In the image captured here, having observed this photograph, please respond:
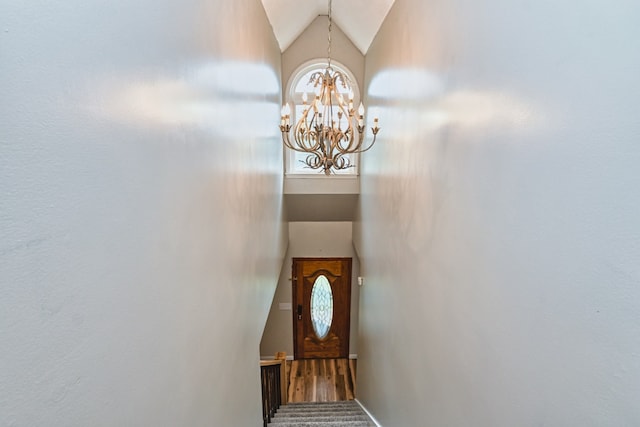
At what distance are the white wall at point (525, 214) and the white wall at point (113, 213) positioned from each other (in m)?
1.15

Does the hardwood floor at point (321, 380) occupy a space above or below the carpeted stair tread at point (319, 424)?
below

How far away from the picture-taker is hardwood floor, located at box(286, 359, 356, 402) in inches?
220

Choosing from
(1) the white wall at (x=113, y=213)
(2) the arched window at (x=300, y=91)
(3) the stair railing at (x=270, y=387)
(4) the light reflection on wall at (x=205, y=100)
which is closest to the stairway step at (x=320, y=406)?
(3) the stair railing at (x=270, y=387)

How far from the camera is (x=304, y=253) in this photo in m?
6.48

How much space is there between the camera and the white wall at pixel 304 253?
21.1 feet

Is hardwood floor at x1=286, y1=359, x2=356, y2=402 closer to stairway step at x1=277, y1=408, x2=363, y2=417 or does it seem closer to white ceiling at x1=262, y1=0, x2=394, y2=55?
stairway step at x1=277, y1=408, x2=363, y2=417

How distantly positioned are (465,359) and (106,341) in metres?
1.41

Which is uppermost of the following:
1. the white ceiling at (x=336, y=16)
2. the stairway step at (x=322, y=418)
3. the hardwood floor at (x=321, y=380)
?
the white ceiling at (x=336, y=16)

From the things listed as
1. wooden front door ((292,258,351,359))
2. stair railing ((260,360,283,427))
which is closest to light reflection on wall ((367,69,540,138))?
stair railing ((260,360,283,427))

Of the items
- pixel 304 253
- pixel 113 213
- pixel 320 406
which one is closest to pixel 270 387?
pixel 320 406

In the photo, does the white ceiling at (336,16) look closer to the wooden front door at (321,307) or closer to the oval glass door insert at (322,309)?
the wooden front door at (321,307)

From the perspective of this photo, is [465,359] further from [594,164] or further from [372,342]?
[372,342]

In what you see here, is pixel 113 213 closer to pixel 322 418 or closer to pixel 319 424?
pixel 319 424

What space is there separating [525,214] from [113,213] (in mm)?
1187
